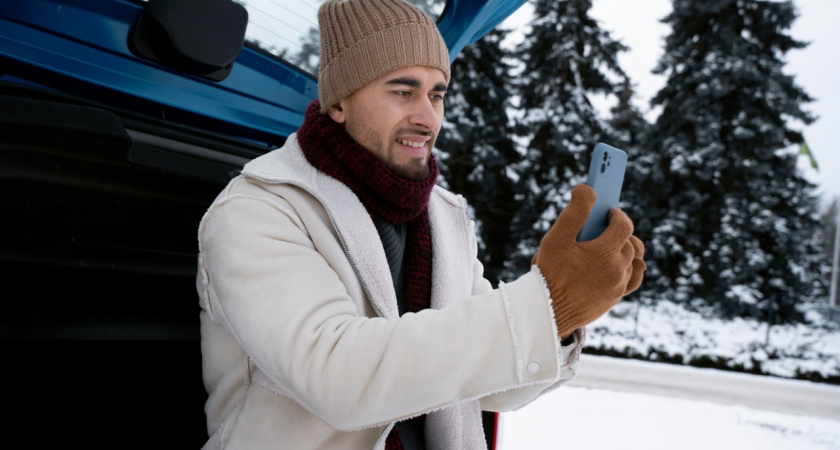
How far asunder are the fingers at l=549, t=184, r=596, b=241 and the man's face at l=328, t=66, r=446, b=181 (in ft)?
1.83

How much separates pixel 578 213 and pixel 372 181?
1.86 ft

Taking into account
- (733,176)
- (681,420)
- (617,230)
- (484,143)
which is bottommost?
(681,420)

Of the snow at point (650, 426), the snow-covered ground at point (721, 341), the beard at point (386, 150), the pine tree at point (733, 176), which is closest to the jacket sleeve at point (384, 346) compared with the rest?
the beard at point (386, 150)

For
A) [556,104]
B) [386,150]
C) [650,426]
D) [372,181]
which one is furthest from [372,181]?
[556,104]

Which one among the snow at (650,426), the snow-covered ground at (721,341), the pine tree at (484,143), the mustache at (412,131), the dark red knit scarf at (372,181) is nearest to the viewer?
the dark red knit scarf at (372,181)

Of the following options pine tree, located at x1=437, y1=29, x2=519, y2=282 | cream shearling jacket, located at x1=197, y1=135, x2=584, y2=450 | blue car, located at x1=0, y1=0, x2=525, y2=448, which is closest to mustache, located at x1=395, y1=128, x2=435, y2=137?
cream shearling jacket, located at x1=197, y1=135, x2=584, y2=450

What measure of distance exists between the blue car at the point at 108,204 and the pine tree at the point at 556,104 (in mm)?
12928

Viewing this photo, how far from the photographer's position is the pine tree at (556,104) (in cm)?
1441

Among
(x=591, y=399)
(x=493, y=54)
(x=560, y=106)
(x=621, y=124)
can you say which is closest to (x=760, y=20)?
(x=621, y=124)

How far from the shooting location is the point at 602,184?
126 centimetres

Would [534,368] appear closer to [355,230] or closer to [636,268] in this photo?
[636,268]

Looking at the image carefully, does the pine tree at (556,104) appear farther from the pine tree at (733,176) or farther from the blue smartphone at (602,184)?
the blue smartphone at (602,184)

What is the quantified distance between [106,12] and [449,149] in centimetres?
1250

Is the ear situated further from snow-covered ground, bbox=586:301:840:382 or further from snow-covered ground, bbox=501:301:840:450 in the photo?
snow-covered ground, bbox=586:301:840:382
